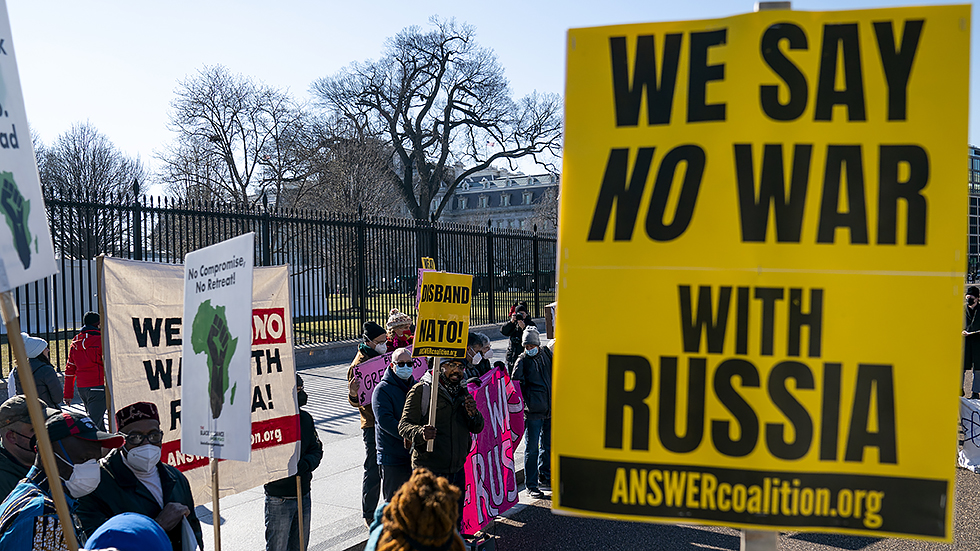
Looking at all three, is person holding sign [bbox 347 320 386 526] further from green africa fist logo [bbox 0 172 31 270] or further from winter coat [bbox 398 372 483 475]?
green africa fist logo [bbox 0 172 31 270]

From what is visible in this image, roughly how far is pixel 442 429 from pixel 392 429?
46 centimetres

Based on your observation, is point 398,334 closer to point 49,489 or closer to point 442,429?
point 442,429

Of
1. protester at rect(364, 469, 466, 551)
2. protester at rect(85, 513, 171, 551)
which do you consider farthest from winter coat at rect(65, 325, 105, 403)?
protester at rect(364, 469, 466, 551)

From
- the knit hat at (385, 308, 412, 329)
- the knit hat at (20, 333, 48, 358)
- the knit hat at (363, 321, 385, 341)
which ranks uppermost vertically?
the knit hat at (385, 308, 412, 329)

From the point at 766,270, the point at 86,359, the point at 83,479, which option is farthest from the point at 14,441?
the point at 86,359

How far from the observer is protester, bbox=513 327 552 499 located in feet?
24.9

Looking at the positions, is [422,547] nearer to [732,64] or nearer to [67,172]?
[732,64]

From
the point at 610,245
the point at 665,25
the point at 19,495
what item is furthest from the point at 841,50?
the point at 19,495

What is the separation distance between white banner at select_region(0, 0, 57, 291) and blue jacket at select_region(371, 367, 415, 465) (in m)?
3.33

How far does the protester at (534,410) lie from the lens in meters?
7.60

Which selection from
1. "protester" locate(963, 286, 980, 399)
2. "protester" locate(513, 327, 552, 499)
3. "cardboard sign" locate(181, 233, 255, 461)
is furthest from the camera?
"protester" locate(963, 286, 980, 399)

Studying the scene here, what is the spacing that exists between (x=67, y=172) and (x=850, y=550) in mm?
35552

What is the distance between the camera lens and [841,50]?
2080 mm

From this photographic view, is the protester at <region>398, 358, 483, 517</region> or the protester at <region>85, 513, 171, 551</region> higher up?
the protester at <region>85, 513, 171, 551</region>
